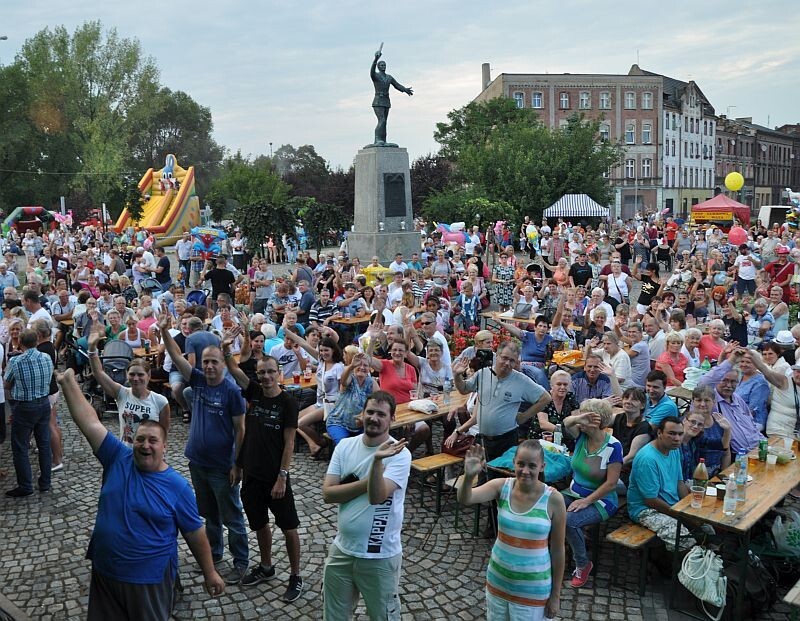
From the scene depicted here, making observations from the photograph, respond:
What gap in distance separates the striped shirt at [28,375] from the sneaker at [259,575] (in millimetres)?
2952

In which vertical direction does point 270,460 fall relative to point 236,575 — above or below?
above

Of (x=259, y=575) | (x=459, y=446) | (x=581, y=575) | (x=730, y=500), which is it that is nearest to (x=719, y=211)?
(x=459, y=446)

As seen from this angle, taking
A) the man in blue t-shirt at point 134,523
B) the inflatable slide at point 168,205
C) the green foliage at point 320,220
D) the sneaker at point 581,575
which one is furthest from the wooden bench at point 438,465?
the inflatable slide at point 168,205

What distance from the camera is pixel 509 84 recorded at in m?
57.8

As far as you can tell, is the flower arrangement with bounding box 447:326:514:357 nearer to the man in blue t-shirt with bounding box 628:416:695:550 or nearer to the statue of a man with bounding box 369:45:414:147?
the man in blue t-shirt with bounding box 628:416:695:550

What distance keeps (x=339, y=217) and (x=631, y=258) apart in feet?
35.5

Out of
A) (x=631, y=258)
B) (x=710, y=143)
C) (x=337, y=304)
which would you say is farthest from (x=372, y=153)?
(x=710, y=143)

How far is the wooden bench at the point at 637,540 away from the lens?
4.95m

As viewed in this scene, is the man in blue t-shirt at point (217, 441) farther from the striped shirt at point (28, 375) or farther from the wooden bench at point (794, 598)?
the wooden bench at point (794, 598)

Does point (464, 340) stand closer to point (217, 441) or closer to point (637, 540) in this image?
point (637, 540)

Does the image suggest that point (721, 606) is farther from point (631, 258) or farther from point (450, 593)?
point (631, 258)

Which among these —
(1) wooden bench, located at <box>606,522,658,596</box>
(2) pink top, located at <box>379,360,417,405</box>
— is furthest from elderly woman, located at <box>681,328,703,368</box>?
(1) wooden bench, located at <box>606,522,658,596</box>

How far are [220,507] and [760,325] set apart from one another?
7881 mm

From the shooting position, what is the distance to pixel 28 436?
21.8ft
